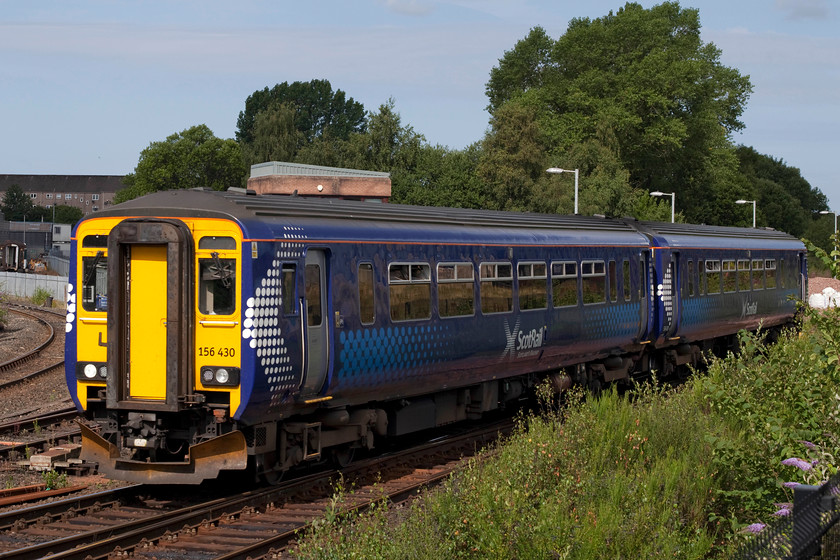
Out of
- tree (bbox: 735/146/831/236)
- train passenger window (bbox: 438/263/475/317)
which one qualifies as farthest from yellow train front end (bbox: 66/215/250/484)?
tree (bbox: 735/146/831/236)

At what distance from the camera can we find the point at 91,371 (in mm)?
11195

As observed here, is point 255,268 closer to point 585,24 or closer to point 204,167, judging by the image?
point 585,24

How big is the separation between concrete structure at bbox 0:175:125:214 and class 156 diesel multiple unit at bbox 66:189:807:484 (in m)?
164

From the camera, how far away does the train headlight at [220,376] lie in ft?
34.5

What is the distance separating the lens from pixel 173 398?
1058 cm

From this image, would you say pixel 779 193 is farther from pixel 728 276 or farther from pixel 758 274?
pixel 728 276

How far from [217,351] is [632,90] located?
169ft

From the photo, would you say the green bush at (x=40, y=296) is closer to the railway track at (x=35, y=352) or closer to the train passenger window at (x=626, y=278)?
the railway track at (x=35, y=352)

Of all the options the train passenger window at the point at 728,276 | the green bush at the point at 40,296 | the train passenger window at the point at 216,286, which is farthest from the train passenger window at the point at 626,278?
the green bush at the point at 40,296

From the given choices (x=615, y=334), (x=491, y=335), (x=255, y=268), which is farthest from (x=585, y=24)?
(x=255, y=268)

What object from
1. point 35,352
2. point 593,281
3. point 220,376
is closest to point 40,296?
point 35,352

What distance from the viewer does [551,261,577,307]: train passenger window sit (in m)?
17.1

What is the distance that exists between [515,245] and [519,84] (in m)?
54.2

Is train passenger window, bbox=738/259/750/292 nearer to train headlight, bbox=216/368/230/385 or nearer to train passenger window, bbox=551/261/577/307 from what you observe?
train passenger window, bbox=551/261/577/307
